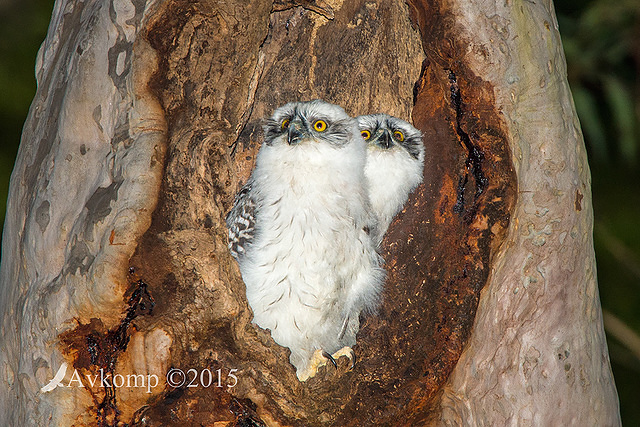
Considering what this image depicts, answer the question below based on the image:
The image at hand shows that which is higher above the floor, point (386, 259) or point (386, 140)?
point (386, 140)

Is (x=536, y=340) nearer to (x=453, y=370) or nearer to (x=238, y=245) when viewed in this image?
(x=453, y=370)

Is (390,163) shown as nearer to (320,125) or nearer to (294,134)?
(320,125)

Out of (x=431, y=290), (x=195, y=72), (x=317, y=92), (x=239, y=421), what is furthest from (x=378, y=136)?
(x=239, y=421)

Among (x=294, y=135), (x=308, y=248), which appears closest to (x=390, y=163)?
(x=294, y=135)

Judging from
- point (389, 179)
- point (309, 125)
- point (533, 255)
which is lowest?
point (533, 255)

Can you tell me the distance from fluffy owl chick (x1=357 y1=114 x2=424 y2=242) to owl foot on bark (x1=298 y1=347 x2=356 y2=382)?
0.74 meters

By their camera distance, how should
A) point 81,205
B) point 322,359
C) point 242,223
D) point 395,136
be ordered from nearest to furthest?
point 81,205 → point 322,359 → point 242,223 → point 395,136

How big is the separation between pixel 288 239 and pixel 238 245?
34 centimetres

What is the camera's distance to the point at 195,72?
2.82m

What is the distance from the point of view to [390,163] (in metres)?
3.61

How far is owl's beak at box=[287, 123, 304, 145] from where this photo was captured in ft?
10.8

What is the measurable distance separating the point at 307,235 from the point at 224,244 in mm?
697

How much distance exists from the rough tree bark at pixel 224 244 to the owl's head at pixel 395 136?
1.23 feet

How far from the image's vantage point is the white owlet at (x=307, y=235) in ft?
10.7
